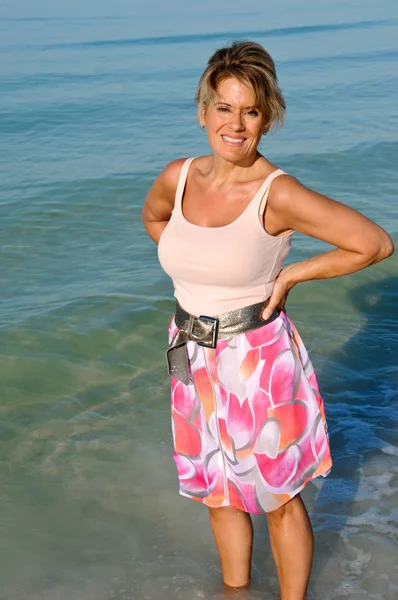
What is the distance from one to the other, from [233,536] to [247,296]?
3.33 feet

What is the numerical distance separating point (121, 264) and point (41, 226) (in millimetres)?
1430

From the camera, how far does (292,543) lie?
125 inches

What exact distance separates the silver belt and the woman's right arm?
0.48 metres

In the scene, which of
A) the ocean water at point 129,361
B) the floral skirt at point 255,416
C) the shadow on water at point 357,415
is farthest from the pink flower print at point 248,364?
the shadow on water at point 357,415

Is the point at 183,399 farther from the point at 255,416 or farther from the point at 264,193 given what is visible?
the point at 264,193

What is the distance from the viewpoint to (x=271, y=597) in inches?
144

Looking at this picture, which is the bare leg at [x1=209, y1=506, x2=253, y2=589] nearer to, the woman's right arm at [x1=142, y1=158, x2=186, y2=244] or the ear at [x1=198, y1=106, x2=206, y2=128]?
the woman's right arm at [x1=142, y1=158, x2=186, y2=244]

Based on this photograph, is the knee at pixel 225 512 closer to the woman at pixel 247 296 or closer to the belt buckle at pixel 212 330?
the woman at pixel 247 296

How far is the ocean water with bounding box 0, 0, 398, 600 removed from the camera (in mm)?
3998

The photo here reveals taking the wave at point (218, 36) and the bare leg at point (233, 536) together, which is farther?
the wave at point (218, 36)

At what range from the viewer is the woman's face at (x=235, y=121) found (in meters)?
2.92

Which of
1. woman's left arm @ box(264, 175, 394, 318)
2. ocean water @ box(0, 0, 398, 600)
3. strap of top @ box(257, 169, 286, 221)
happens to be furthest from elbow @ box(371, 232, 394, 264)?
ocean water @ box(0, 0, 398, 600)

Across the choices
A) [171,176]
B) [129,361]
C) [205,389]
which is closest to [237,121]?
[171,176]

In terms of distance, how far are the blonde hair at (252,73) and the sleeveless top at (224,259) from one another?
8.8 inches
